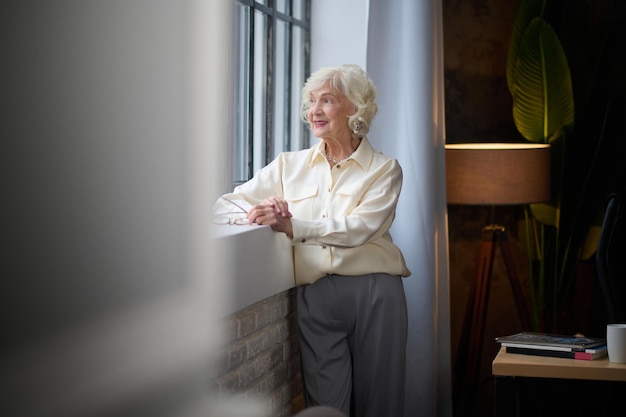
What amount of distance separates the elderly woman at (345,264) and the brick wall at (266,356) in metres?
0.10

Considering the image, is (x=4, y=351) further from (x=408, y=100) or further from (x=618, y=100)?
(x=618, y=100)

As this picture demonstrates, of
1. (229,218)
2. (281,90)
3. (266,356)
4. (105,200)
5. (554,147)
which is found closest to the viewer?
(105,200)

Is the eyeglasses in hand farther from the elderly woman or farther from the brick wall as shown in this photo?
the brick wall

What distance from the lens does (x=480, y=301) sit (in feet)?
14.3

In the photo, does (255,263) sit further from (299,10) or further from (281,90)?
(299,10)

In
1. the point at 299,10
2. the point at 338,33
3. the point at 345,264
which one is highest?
the point at 299,10

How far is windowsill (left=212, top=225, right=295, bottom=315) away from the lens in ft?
8.68

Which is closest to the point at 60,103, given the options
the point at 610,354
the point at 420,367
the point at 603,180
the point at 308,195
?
the point at 308,195

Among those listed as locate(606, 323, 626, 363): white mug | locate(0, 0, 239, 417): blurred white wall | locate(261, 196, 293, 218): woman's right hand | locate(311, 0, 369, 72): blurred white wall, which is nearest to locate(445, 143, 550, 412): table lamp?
locate(311, 0, 369, 72): blurred white wall

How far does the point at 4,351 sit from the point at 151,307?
28cm

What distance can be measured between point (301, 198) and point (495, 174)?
130 centimetres

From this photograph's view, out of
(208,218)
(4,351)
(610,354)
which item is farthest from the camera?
(610,354)

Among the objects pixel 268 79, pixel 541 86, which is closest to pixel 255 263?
pixel 268 79

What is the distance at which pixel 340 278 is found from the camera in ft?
10.6
